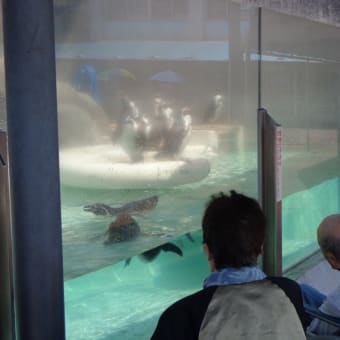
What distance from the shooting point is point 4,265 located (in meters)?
1.97

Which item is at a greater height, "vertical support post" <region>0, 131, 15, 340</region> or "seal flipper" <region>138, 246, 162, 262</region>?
"vertical support post" <region>0, 131, 15, 340</region>

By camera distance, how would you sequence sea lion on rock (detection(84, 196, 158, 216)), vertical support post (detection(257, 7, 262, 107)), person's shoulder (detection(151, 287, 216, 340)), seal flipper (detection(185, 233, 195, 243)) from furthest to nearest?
vertical support post (detection(257, 7, 262, 107)) < seal flipper (detection(185, 233, 195, 243)) < sea lion on rock (detection(84, 196, 158, 216)) < person's shoulder (detection(151, 287, 216, 340))

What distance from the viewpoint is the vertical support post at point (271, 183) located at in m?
3.33

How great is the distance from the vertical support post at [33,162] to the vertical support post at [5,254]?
0.02 m

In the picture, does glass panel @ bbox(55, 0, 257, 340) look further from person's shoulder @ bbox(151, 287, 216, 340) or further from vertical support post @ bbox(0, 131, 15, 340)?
person's shoulder @ bbox(151, 287, 216, 340)

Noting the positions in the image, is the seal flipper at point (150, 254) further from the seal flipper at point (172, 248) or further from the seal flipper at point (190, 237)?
the seal flipper at point (190, 237)

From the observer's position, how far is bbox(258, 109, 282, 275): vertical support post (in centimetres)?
333

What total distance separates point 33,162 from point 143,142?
1690 mm

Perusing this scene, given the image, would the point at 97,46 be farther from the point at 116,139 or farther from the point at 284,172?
the point at 284,172

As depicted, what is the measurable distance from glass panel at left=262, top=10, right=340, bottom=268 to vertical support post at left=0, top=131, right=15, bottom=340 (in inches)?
118

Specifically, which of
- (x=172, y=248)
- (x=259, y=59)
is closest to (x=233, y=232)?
(x=172, y=248)

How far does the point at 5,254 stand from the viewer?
1.97 m

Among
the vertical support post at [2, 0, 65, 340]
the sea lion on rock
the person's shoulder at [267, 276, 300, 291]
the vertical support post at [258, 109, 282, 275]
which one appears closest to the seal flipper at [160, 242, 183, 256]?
the sea lion on rock

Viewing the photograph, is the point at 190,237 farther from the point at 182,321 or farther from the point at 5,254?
the point at 182,321
